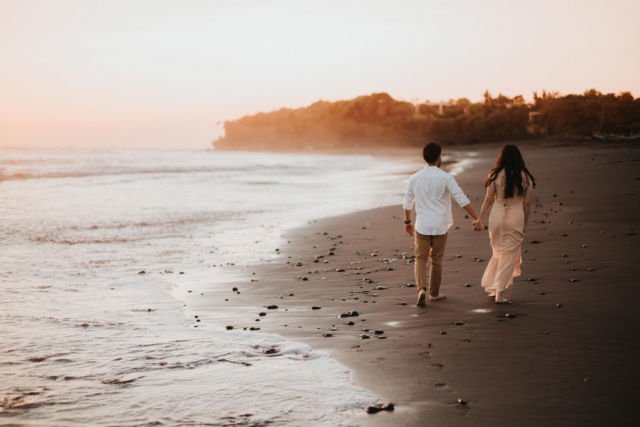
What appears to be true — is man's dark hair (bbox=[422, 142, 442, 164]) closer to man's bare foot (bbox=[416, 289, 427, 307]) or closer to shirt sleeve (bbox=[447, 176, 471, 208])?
shirt sleeve (bbox=[447, 176, 471, 208])

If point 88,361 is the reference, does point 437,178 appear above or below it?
above

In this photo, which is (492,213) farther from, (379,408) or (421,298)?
(379,408)

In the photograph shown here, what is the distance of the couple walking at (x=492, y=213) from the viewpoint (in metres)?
7.78

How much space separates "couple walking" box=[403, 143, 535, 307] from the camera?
7781 mm

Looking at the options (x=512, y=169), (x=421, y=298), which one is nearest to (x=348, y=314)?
(x=421, y=298)

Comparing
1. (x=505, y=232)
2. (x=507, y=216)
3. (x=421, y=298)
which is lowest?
(x=421, y=298)

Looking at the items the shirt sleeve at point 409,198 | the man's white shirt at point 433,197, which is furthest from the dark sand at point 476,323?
the shirt sleeve at point 409,198

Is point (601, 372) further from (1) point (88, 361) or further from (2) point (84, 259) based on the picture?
(2) point (84, 259)

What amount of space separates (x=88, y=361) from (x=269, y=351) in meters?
1.77

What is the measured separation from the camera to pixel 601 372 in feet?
16.7

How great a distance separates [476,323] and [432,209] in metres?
1.76

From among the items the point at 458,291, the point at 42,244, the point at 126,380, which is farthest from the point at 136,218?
the point at 126,380

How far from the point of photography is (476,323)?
683cm

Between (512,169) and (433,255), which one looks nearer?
(512,169)
